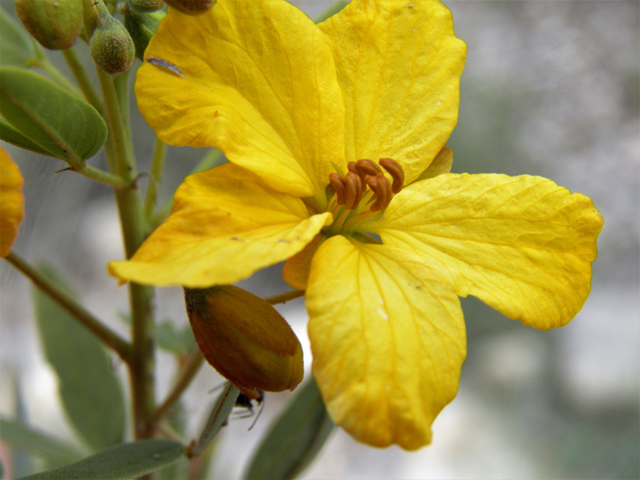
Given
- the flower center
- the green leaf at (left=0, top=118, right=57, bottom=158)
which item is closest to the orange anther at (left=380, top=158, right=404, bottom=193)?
the flower center

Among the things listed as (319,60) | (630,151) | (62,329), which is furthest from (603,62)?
(62,329)

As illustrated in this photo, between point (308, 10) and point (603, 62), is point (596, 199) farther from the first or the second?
point (308, 10)

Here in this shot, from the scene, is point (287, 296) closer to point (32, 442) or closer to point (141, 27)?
point (141, 27)

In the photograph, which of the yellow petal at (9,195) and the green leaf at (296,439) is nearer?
the yellow petal at (9,195)

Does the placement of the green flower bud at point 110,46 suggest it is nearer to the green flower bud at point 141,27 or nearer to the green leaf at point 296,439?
the green flower bud at point 141,27

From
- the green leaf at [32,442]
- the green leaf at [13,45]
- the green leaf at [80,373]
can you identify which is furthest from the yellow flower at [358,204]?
the green leaf at [80,373]

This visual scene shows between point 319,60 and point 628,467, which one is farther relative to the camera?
point 628,467

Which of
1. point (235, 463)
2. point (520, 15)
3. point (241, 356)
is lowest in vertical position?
point (235, 463)
